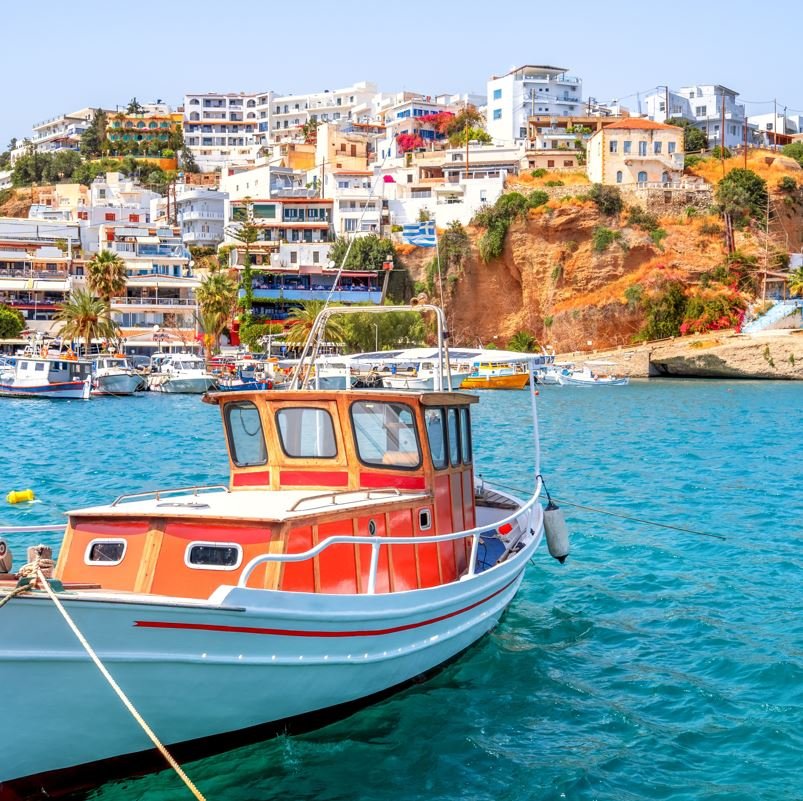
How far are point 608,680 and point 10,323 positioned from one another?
71470 mm

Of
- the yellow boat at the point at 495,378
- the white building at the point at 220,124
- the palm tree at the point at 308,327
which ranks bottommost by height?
the yellow boat at the point at 495,378

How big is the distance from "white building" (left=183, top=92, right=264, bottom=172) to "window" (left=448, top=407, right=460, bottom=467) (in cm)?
13411

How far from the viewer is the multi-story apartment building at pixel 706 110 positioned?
374 feet

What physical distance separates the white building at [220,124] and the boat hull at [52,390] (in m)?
91.4

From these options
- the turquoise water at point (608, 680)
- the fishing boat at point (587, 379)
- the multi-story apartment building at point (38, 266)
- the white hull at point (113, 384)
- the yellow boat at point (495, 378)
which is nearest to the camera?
the turquoise water at point (608, 680)

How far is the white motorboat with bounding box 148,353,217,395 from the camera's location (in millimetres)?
60812

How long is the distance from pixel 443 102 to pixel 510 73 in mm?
19308

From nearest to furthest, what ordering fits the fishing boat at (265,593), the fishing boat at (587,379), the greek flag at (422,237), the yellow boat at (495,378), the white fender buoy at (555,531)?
1. the fishing boat at (265,593)
2. the white fender buoy at (555,531)
3. the greek flag at (422,237)
4. the yellow boat at (495,378)
5. the fishing boat at (587,379)

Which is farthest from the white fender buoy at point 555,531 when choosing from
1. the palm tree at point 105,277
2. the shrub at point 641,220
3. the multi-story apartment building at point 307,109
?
the multi-story apartment building at point 307,109

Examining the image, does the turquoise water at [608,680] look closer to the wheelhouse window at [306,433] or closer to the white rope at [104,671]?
the white rope at [104,671]

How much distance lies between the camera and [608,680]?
1119cm

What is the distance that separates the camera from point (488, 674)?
1138 cm

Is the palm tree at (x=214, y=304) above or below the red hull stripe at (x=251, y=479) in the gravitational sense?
above

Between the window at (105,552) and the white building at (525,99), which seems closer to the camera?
the window at (105,552)
